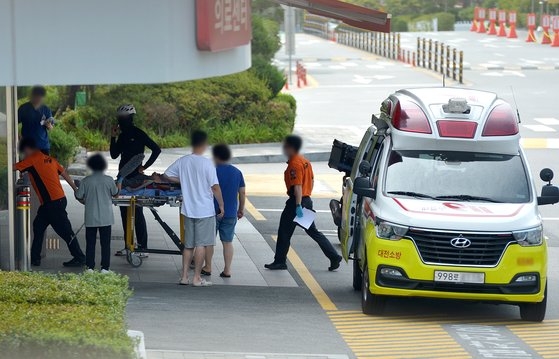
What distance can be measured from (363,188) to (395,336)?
1.73 metres

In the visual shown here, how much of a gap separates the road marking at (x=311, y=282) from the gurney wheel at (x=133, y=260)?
190 centimetres

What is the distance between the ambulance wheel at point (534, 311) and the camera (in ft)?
43.7

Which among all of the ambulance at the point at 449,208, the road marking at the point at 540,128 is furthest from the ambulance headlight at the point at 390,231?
the road marking at the point at 540,128

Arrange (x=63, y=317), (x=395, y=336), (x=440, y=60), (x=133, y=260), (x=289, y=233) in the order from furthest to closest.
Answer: (x=440, y=60), (x=133, y=260), (x=289, y=233), (x=395, y=336), (x=63, y=317)

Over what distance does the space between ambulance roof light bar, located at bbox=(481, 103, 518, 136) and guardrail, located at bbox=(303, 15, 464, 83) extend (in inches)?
870

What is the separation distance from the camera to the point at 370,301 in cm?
1342

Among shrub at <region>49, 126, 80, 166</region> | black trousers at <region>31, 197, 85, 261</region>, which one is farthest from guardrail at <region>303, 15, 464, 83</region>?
black trousers at <region>31, 197, 85, 261</region>

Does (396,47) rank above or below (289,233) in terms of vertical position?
above

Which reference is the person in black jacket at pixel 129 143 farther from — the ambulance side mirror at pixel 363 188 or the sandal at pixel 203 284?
the ambulance side mirror at pixel 363 188

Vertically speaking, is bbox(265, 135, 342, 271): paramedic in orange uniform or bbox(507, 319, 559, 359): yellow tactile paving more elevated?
bbox(265, 135, 342, 271): paramedic in orange uniform

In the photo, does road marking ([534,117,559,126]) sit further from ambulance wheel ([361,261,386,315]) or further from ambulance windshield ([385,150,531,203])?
ambulance wheel ([361,261,386,315])

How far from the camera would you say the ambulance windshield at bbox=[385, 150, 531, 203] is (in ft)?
44.6

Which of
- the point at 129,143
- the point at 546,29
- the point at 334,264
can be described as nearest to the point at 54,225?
the point at 129,143

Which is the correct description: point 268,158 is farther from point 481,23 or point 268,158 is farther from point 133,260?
point 481,23
